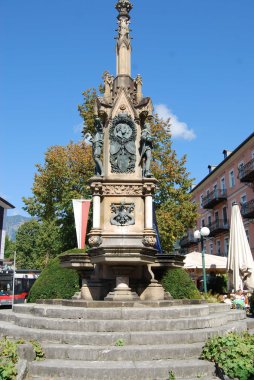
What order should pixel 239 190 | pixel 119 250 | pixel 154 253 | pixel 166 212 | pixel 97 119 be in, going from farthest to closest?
pixel 239 190 < pixel 166 212 < pixel 97 119 < pixel 154 253 < pixel 119 250

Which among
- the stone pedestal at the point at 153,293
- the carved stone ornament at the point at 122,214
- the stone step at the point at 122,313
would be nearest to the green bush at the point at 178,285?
the stone pedestal at the point at 153,293

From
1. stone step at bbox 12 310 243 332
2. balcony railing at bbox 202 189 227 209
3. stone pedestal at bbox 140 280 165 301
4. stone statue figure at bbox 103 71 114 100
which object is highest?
balcony railing at bbox 202 189 227 209

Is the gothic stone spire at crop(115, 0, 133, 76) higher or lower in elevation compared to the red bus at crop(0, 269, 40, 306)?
higher

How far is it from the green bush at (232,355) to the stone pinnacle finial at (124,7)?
9.87 metres

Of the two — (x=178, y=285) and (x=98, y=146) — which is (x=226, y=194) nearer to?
(x=178, y=285)

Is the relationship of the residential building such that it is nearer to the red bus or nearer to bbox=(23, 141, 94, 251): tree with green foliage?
the red bus

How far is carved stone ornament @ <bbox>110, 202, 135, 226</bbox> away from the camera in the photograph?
1017cm

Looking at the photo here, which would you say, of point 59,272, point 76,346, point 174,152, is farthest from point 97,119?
point 174,152

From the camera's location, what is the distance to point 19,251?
63.2m

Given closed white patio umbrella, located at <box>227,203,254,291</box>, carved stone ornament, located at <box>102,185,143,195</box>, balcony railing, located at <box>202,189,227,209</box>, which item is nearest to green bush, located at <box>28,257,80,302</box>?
carved stone ornament, located at <box>102,185,143,195</box>

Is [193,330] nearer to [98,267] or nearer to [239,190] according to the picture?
[98,267]

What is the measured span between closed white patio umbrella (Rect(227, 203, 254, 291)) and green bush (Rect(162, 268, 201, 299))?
152 inches

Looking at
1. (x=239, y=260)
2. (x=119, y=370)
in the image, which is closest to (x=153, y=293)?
(x=119, y=370)

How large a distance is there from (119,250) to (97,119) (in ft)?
13.4
